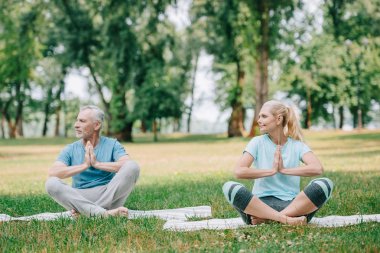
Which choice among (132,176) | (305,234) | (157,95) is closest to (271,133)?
(305,234)

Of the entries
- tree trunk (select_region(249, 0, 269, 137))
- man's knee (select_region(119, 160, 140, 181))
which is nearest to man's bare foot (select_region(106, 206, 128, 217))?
man's knee (select_region(119, 160, 140, 181))

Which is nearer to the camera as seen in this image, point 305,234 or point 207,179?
point 305,234

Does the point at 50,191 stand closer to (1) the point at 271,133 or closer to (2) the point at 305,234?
(1) the point at 271,133

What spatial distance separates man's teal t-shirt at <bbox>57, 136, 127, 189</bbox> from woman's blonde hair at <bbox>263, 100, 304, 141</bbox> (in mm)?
2220

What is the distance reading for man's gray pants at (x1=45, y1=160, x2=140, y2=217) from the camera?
23.8ft

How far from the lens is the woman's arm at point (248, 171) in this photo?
20.3ft

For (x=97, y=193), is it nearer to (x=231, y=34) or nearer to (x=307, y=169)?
(x=307, y=169)

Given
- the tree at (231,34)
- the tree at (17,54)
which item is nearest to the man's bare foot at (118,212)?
the tree at (231,34)

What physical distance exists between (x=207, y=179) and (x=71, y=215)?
19.4 feet

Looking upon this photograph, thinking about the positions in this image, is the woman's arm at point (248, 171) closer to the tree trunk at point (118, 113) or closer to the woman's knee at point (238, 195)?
the woman's knee at point (238, 195)

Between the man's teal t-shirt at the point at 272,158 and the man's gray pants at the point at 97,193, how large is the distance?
1.72 metres

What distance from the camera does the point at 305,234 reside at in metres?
5.69

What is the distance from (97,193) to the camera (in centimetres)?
768

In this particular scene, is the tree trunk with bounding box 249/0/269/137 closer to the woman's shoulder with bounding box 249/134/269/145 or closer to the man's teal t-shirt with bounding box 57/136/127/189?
the man's teal t-shirt with bounding box 57/136/127/189
